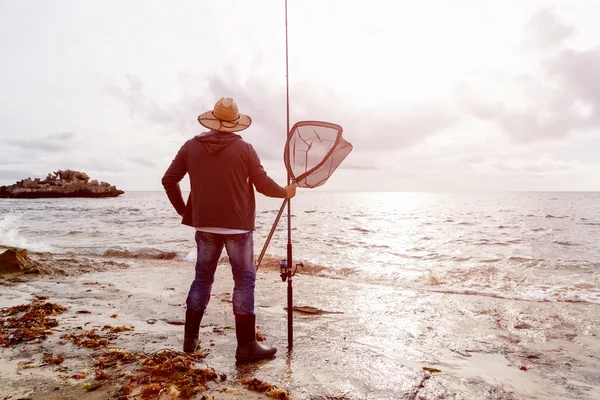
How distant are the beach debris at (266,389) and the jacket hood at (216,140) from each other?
2.09 m

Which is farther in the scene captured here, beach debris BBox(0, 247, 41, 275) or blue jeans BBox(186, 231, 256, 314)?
beach debris BBox(0, 247, 41, 275)

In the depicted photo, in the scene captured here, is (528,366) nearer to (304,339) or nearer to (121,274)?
(304,339)

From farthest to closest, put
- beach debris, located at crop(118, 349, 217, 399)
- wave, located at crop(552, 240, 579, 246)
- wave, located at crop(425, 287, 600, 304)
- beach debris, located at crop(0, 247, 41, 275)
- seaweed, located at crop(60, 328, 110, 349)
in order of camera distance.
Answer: wave, located at crop(552, 240, 579, 246)
beach debris, located at crop(0, 247, 41, 275)
wave, located at crop(425, 287, 600, 304)
seaweed, located at crop(60, 328, 110, 349)
beach debris, located at crop(118, 349, 217, 399)

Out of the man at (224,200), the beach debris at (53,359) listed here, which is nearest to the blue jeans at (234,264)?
the man at (224,200)

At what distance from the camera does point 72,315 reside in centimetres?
498

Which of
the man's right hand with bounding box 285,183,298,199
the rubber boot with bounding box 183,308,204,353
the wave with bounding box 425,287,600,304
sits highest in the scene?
the man's right hand with bounding box 285,183,298,199

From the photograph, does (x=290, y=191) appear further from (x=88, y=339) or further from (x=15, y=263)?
(x=15, y=263)

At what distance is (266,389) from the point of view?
2.95 m

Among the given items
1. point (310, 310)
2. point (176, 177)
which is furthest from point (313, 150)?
point (310, 310)

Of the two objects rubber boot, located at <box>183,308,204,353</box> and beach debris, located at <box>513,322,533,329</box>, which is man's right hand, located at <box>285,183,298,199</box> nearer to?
rubber boot, located at <box>183,308,204,353</box>

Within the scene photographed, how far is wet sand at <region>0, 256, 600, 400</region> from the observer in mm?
3154

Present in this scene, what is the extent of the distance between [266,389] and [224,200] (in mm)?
1690

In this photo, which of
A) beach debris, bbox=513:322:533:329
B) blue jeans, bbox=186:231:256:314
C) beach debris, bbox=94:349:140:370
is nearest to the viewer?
beach debris, bbox=94:349:140:370

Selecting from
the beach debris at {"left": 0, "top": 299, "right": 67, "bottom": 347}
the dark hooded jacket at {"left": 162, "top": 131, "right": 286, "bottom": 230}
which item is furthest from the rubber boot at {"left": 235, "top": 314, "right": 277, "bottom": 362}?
the beach debris at {"left": 0, "top": 299, "right": 67, "bottom": 347}
